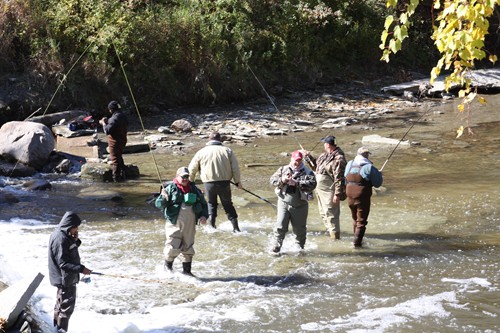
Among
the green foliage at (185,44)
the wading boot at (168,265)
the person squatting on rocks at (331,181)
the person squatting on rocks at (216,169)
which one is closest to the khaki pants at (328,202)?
the person squatting on rocks at (331,181)

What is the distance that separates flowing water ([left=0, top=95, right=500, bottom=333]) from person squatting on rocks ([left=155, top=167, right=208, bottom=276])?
54cm

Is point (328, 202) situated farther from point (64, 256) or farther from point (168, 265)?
point (64, 256)

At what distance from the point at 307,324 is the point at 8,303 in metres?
3.50

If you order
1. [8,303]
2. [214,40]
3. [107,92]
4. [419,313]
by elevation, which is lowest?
[419,313]

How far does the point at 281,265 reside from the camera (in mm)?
10773

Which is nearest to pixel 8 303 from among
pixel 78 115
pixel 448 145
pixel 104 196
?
pixel 104 196

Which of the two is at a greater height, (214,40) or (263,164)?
(214,40)

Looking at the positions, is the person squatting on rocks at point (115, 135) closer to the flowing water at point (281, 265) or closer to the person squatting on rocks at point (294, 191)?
the flowing water at point (281, 265)

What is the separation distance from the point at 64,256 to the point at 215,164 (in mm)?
4543

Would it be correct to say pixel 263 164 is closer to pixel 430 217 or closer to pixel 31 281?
pixel 430 217

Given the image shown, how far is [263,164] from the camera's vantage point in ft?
60.5

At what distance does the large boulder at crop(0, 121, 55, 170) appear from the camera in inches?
679

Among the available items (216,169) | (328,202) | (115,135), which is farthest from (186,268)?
(115,135)

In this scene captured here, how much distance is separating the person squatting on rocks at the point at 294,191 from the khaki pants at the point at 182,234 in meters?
1.54
